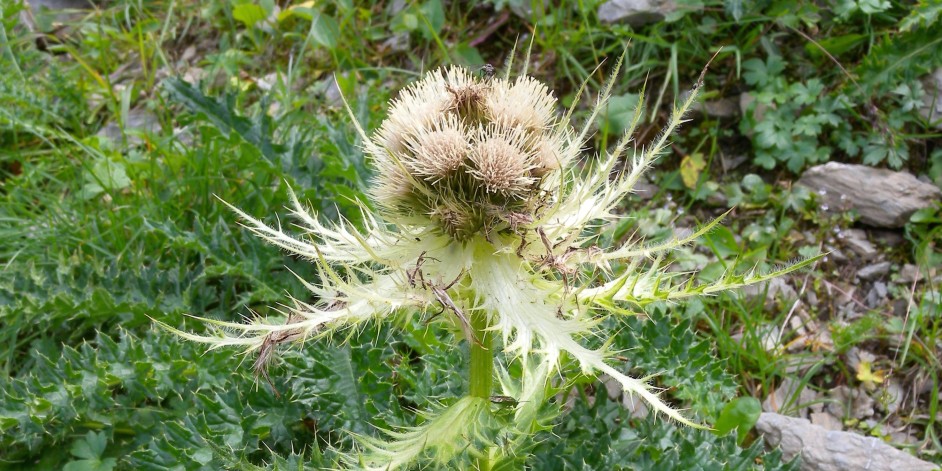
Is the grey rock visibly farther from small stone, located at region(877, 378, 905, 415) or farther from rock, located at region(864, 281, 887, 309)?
rock, located at region(864, 281, 887, 309)

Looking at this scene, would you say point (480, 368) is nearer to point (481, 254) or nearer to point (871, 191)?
point (481, 254)

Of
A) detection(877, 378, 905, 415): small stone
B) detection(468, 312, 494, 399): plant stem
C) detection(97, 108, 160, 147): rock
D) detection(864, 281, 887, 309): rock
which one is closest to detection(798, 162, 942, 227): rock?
detection(864, 281, 887, 309): rock

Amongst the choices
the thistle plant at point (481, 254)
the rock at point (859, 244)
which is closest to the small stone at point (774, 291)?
the rock at point (859, 244)

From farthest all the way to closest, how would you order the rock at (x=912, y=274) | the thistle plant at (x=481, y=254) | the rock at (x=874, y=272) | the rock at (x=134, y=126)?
the rock at (x=134, y=126), the rock at (x=874, y=272), the rock at (x=912, y=274), the thistle plant at (x=481, y=254)

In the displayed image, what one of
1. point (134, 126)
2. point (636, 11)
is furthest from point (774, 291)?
point (134, 126)

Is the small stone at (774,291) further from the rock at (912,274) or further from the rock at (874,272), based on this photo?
the rock at (912,274)
